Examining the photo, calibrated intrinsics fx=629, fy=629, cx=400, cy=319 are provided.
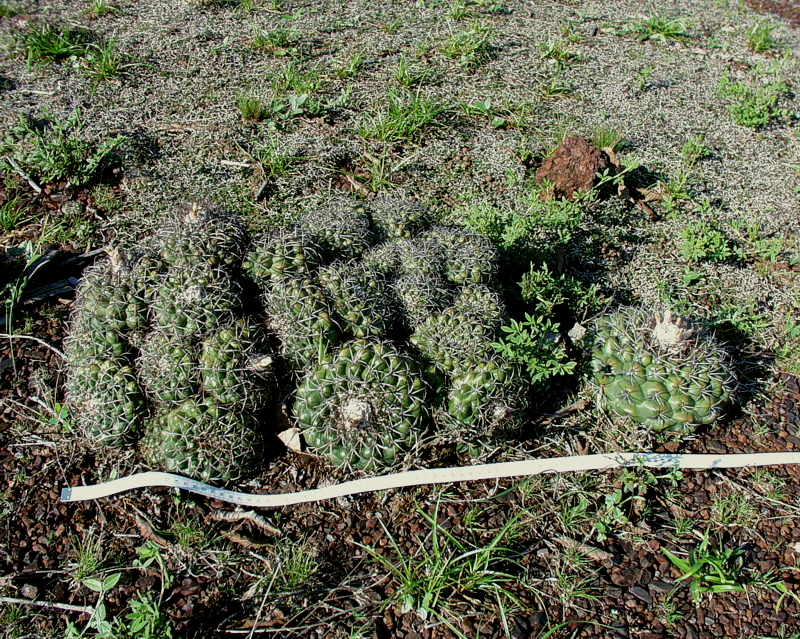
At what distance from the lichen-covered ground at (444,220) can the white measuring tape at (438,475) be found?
5cm

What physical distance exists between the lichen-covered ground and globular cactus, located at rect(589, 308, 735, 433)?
13 centimetres

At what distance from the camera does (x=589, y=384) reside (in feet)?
10.2

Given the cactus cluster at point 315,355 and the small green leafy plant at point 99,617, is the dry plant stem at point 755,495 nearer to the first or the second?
the cactus cluster at point 315,355

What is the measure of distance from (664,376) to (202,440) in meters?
2.06

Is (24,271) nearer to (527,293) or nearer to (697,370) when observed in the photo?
(527,293)

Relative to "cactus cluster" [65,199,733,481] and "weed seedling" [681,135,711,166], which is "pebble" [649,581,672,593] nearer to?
"cactus cluster" [65,199,733,481]

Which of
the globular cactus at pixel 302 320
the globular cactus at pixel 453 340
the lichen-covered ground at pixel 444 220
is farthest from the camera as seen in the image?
the globular cactus at pixel 453 340

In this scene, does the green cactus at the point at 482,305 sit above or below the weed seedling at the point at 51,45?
below

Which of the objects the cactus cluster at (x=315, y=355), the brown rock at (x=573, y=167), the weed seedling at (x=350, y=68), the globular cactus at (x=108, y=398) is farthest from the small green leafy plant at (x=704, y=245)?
the globular cactus at (x=108, y=398)

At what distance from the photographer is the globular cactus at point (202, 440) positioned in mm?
2543

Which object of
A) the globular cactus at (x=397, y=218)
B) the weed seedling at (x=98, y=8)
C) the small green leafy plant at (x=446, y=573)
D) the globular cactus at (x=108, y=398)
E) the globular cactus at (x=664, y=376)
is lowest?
the small green leafy plant at (x=446, y=573)

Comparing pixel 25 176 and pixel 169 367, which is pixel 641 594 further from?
pixel 25 176

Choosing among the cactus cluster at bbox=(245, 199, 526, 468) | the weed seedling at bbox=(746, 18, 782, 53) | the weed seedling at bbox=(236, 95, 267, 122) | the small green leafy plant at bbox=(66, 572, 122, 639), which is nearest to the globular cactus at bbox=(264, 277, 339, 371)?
the cactus cluster at bbox=(245, 199, 526, 468)

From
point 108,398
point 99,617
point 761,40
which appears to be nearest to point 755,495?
point 99,617
